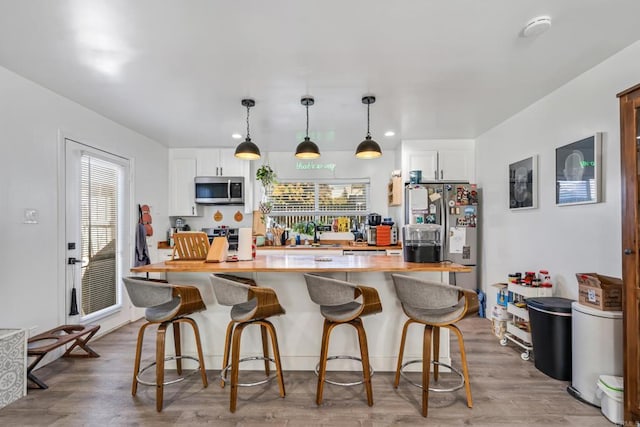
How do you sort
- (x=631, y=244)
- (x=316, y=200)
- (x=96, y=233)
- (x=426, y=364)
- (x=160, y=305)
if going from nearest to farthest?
(x=631, y=244) → (x=426, y=364) → (x=160, y=305) → (x=96, y=233) → (x=316, y=200)

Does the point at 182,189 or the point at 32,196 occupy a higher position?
the point at 182,189

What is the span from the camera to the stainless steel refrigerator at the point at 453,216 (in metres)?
4.56

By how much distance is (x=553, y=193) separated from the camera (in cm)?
318

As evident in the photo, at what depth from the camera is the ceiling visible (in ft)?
6.38

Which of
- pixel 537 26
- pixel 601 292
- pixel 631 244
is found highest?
pixel 537 26

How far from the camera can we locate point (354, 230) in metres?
5.61

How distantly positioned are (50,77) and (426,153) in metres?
4.27

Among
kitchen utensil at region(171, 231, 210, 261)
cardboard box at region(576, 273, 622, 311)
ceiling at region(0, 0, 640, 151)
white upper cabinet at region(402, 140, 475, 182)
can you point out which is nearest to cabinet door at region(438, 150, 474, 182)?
white upper cabinet at region(402, 140, 475, 182)

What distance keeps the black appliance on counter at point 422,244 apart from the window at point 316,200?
9.45 feet

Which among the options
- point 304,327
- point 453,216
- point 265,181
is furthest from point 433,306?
point 265,181

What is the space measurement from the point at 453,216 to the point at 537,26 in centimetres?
281

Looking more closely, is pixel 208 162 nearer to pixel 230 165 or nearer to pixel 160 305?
pixel 230 165

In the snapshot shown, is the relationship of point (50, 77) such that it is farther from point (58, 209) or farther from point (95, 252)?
point (95, 252)

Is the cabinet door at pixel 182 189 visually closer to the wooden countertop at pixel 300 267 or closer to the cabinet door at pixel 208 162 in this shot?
the cabinet door at pixel 208 162
